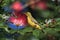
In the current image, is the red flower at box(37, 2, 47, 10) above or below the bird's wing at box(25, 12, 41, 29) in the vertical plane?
above

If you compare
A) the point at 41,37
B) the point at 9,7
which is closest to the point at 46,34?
the point at 41,37

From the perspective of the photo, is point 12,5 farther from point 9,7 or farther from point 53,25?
point 53,25

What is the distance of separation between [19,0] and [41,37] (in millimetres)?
106

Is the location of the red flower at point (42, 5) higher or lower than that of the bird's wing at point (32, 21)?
higher

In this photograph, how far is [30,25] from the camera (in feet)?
1.58

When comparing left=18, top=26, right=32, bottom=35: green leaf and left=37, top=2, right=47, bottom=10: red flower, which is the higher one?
left=37, top=2, right=47, bottom=10: red flower

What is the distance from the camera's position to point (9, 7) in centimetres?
49

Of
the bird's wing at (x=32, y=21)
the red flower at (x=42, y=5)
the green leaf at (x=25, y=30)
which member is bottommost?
the green leaf at (x=25, y=30)

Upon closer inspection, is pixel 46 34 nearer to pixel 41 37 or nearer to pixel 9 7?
pixel 41 37

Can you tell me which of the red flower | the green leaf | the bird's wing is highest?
the red flower

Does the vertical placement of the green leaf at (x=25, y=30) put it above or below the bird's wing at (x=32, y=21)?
below

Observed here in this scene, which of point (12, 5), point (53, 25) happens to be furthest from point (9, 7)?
point (53, 25)

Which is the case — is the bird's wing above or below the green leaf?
above

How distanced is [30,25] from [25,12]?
0.04 m
